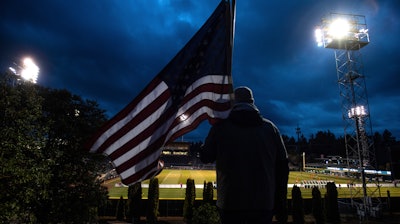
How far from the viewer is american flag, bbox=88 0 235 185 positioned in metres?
4.63

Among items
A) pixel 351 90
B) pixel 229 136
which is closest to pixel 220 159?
pixel 229 136

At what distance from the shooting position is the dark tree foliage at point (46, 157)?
34.4 feet

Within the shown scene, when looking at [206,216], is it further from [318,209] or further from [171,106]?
[318,209]

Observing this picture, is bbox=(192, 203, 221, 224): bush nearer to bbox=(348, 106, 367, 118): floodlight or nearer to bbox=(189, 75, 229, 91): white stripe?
bbox=(189, 75, 229, 91): white stripe

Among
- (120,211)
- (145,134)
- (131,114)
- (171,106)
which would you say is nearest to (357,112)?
(120,211)

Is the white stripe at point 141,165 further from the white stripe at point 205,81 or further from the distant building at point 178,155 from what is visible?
the distant building at point 178,155

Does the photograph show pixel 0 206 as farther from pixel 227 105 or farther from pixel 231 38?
pixel 231 38

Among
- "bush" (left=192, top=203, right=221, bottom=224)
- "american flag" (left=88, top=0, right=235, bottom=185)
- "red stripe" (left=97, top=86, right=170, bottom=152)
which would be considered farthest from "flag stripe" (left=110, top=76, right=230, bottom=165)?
"bush" (left=192, top=203, right=221, bottom=224)

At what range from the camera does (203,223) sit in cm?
1742

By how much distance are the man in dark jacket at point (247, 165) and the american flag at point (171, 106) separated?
168cm

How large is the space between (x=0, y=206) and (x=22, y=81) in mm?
6233

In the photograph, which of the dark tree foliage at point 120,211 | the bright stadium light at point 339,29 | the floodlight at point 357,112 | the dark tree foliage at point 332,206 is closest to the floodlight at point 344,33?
the bright stadium light at point 339,29

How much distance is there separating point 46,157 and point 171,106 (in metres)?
11.2

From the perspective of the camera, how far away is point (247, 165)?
8.74ft
